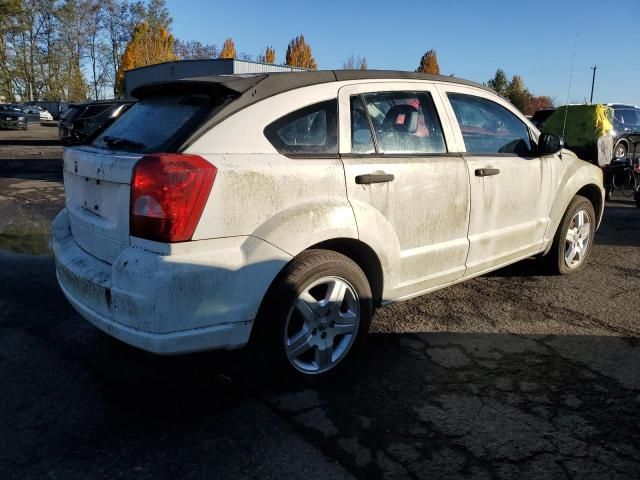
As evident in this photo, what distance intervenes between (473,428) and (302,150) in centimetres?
167

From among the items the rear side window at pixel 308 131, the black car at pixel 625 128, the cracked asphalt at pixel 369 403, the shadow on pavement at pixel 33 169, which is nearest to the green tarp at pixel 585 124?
the black car at pixel 625 128

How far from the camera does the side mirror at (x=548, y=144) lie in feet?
14.3

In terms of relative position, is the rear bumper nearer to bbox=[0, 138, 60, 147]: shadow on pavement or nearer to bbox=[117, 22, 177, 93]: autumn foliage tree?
bbox=[0, 138, 60, 147]: shadow on pavement

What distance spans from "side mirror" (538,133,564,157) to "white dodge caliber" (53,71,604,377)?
493 millimetres

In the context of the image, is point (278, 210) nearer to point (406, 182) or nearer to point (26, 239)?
point (406, 182)

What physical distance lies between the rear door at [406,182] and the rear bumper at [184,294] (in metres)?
0.75

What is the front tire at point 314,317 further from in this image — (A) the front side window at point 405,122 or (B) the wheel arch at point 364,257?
(A) the front side window at point 405,122

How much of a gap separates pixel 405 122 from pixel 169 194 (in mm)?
1725

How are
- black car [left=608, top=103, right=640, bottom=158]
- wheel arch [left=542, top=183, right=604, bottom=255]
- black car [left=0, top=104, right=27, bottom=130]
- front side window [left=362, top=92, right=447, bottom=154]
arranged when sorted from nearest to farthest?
front side window [left=362, top=92, right=447, bottom=154], wheel arch [left=542, top=183, right=604, bottom=255], black car [left=608, top=103, right=640, bottom=158], black car [left=0, top=104, right=27, bottom=130]

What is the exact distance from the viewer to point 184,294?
2.48 m

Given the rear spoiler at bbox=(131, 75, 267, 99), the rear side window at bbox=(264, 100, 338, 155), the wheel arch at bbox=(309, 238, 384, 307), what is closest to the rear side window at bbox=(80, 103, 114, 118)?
the rear spoiler at bbox=(131, 75, 267, 99)

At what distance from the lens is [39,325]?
3830 mm

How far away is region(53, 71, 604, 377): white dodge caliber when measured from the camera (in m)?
2.50

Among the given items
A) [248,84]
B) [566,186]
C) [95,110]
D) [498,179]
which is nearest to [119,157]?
[248,84]
